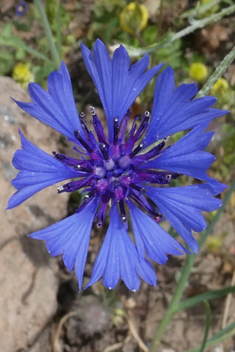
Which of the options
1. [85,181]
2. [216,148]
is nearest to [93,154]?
[85,181]

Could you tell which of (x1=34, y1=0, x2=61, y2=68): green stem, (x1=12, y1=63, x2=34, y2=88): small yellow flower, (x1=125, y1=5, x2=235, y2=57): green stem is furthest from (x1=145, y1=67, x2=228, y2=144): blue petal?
(x1=12, y1=63, x2=34, y2=88): small yellow flower

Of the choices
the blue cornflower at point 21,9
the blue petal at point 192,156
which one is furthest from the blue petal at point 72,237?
the blue cornflower at point 21,9

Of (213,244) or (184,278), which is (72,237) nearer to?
(184,278)

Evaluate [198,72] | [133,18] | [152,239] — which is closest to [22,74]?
[133,18]

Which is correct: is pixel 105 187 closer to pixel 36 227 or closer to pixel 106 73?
pixel 106 73

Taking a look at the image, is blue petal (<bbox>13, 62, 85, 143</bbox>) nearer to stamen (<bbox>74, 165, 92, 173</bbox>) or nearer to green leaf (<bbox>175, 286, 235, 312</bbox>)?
stamen (<bbox>74, 165, 92, 173</bbox>)
